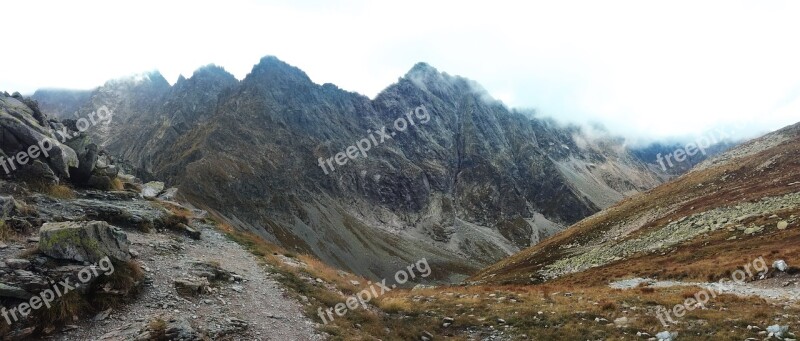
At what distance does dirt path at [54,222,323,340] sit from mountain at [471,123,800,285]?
1197 inches

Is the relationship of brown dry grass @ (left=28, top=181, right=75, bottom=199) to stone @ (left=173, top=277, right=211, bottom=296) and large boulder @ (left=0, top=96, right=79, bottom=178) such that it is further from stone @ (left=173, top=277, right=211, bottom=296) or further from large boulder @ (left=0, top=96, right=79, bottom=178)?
stone @ (left=173, top=277, right=211, bottom=296)

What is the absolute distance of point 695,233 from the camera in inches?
1981

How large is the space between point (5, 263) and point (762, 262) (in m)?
42.1

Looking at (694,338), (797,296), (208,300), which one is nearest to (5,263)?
(208,300)

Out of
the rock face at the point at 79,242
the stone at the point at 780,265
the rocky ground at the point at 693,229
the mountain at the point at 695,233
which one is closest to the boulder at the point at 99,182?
the rock face at the point at 79,242

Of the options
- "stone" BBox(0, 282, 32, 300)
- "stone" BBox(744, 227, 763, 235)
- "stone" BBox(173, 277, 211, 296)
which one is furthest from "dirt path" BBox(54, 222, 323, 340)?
"stone" BBox(744, 227, 763, 235)

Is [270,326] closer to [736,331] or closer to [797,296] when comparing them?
[736,331]

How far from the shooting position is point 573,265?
185ft

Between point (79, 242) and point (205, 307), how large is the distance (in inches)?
213

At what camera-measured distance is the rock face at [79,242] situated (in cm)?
1661

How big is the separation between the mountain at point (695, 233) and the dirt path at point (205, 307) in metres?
30.4

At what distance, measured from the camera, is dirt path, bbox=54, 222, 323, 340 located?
15067 mm

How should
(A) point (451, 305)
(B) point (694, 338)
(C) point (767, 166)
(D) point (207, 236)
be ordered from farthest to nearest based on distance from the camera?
(C) point (767, 166)
(D) point (207, 236)
(A) point (451, 305)
(B) point (694, 338)

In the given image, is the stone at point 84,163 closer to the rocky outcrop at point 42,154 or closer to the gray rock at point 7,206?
the rocky outcrop at point 42,154
